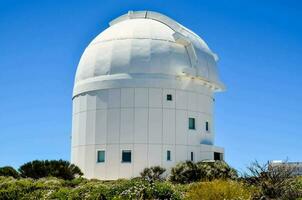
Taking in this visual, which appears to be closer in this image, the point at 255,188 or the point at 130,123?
the point at 255,188

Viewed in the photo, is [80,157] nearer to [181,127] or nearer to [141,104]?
[141,104]

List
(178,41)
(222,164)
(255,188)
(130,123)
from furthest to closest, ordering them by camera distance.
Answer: (178,41) < (130,123) < (222,164) < (255,188)

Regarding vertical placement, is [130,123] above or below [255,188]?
above

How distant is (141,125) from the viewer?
114ft

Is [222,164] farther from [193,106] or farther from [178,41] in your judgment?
[178,41]

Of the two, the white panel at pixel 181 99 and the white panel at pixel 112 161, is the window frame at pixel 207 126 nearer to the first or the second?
the white panel at pixel 181 99

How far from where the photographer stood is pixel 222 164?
108 ft

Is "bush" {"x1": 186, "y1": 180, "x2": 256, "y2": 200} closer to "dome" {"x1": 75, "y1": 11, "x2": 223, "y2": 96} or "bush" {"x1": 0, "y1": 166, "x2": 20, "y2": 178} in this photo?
"bush" {"x1": 0, "y1": 166, "x2": 20, "y2": 178}

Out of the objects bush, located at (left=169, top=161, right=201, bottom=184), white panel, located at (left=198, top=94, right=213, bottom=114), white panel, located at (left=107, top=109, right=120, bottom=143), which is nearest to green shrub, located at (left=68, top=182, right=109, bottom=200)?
bush, located at (left=169, top=161, right=201, bottom=184)

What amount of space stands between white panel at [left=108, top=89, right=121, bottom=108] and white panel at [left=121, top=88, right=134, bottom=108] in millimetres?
300

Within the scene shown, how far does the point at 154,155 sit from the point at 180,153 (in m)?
2.04

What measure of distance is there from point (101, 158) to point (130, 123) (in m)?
3.37

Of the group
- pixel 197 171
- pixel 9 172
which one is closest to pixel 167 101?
pixel 197 171

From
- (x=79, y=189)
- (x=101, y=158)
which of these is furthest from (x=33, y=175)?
(x=79, y=189)
